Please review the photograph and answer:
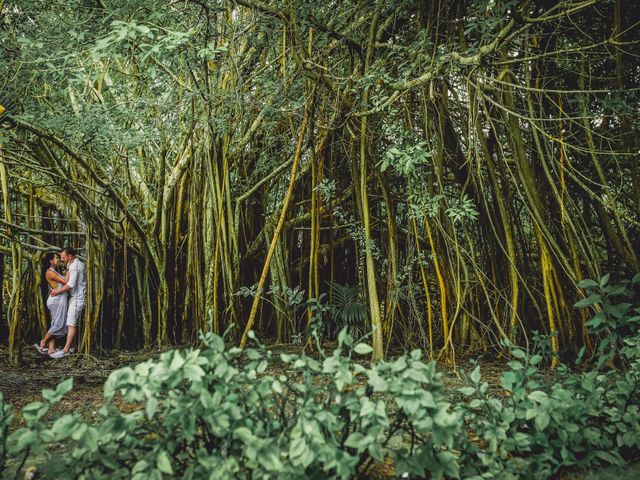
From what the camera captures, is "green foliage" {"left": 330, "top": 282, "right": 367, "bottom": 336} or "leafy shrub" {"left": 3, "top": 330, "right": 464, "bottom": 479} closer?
"leafy shrub" {"left": 3, "top": 330, "right": 464, "bottom": 479}

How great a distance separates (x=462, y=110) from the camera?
335 centimetres

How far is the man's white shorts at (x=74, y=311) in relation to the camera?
15.9 feet

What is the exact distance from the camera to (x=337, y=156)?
416 centimetres

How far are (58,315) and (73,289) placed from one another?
35 cm

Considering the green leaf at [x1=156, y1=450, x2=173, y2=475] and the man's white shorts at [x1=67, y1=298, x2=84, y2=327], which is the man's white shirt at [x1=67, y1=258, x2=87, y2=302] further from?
the green leaf at [x1=156, y1=450, x2=173, y2=475]

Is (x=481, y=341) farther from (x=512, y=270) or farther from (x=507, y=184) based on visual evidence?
(x=507, y=184)

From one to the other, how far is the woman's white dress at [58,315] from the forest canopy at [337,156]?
1.64 ft

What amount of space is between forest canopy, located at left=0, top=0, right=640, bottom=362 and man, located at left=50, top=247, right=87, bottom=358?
29 centimetres

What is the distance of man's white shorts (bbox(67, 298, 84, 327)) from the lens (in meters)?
4.85

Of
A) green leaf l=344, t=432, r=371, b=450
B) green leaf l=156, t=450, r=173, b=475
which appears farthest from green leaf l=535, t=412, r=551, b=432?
green leaf l=156, t=450, r=173, b=475

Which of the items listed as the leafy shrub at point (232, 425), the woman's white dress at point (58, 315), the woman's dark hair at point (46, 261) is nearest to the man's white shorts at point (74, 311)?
the woman's white dress at point (58, 315)

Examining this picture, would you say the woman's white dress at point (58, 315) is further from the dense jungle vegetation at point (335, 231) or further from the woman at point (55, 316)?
the dense jungle vegetation at point (335, 231)

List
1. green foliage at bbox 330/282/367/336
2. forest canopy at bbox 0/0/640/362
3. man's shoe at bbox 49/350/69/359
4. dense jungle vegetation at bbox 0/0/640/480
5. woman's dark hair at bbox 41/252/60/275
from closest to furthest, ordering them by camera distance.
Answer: dense jungle vegetation at bbox 0/0/640/480 → forest canopy at bbox 0/0/640/362 → green foliage at bbox 330/282/367/336 → man's shoe at bbox 49/350/69/359 → woman's dark hair at bbox 41/252/60/275

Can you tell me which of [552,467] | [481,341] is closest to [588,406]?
[552,467]
